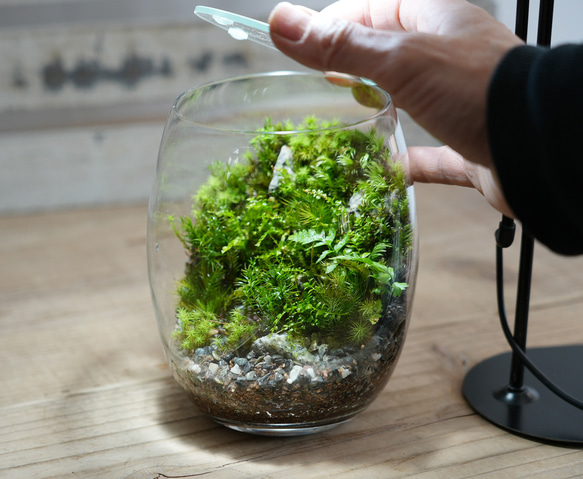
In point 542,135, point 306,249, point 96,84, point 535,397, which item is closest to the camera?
point 542,135

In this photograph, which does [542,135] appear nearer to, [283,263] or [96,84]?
[283,263]

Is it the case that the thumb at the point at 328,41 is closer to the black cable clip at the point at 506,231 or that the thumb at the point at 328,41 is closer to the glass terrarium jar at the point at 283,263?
the glass terrarium jar at the point at 283,263

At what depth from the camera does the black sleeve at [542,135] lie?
0.37 m

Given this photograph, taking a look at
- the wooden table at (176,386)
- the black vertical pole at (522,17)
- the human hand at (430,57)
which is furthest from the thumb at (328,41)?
the wooden table at (176,386)

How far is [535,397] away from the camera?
1.96 feet

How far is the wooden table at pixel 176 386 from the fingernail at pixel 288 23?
0.34 meters

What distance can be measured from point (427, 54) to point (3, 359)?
0.58 metres

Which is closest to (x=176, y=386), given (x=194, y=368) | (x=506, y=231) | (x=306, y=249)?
(x=194, y=368)

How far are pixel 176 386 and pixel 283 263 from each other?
0.80 ft

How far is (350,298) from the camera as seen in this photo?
0.48 meters

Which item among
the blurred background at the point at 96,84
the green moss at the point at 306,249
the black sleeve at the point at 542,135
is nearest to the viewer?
the black sleeve at the point at 542,135

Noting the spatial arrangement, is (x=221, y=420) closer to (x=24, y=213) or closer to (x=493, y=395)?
(x=493, y=395)

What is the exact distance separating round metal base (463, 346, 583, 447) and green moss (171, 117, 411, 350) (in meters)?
0.17

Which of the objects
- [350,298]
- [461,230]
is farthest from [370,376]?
[461,230]
